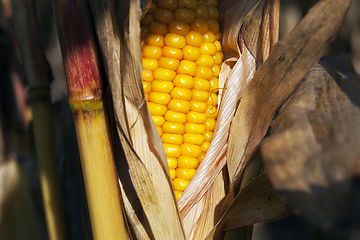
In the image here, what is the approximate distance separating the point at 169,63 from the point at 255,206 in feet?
1.54

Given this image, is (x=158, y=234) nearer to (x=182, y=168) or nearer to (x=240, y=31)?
(x=182, y=168)

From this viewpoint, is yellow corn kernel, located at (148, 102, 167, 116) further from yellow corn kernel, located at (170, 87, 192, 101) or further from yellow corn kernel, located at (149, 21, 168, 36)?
yellow corn kernel, located at (149, 21, 168, 36)

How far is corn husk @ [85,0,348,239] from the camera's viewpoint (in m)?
0.62

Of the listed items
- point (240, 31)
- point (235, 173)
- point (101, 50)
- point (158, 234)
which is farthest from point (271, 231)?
point (101, 50)

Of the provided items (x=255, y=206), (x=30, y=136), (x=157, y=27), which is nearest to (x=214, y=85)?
(x=157, y=27)

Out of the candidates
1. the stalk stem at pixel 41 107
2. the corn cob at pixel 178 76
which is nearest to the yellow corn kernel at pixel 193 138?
the corn cob at pixel 178 76

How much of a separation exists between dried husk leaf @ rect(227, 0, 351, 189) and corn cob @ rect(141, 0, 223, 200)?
12cm

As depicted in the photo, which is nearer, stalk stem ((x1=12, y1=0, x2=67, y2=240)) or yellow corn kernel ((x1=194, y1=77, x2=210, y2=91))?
yellow corn kernel ((x1=194, y1=77, x2=210, y2=91))

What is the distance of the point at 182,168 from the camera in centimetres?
76

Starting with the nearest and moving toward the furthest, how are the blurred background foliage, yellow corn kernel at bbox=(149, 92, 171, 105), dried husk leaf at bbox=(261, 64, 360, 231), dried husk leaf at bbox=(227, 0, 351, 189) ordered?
dried husk leaf at bbox=(261, 64, 360, 231) → dried husk leaf at bbox=(227, 0, 351, 189) → yellow corn kernel at bbox=(149, 92, 171, 105) → the blurred background foliage

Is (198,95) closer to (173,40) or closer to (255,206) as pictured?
(173,40)

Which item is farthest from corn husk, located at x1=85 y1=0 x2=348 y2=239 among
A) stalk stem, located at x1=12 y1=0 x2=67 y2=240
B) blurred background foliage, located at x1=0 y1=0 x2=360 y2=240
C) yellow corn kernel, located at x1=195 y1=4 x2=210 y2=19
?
blurred background foliage, located at x1=0 y1=0 x2=360 y2=240

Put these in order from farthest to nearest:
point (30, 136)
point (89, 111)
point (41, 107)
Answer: point (30, 136), point (41, 107), point (89, 111)

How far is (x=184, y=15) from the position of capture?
75cm
